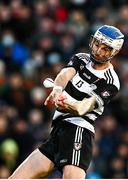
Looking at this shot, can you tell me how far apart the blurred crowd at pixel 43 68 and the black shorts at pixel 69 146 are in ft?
12.5

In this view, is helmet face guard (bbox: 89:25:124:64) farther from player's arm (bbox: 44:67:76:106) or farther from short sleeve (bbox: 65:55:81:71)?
player's arm (bbox: 44:67:76:106)

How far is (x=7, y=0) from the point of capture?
17.4m

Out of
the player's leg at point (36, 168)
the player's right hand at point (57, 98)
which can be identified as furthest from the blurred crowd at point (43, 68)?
the player's right hand at point (57, 98)

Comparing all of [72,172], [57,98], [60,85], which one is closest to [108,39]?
[60,85]

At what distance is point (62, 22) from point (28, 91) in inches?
91.1

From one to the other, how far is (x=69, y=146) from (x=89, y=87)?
2.16 ft

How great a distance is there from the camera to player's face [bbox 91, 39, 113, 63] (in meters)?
9.09

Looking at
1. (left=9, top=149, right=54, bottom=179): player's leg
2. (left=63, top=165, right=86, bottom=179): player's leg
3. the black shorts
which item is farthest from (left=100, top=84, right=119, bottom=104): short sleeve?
(left=9, top=149, right=54, bottom=179): player's leg

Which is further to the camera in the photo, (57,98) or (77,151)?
(77,151)

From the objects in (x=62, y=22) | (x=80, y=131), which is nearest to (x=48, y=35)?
(x=62, y=22)

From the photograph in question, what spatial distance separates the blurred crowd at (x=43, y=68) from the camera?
14.4 m

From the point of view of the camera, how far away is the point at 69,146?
916 cm

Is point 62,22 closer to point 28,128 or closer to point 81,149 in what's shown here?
point 28,128

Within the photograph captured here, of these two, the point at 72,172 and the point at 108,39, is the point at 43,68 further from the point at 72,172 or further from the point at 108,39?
the point at 72,172
